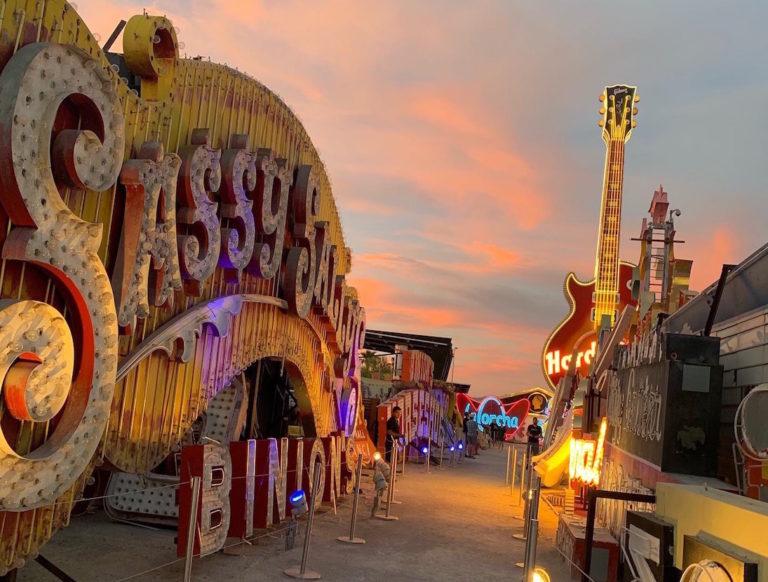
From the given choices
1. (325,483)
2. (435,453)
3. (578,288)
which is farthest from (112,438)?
(578,288)

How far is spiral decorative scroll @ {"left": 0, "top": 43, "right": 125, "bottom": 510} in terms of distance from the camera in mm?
4684

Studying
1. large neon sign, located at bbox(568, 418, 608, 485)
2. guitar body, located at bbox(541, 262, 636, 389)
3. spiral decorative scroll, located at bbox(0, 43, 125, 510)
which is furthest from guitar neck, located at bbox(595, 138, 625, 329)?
spiral decorative scroll, located at bbox(0, 43, 125, 510)

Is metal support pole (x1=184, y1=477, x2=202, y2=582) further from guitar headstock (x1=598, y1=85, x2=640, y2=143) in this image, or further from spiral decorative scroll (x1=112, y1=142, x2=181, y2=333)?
guitar headstock (x1=598, y1=85, x2=640, y2=143)

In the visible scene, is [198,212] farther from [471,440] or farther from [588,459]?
[471,440]

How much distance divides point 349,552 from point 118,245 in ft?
17.2

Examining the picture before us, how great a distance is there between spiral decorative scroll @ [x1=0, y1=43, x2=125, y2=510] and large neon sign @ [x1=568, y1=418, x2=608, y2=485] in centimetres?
872

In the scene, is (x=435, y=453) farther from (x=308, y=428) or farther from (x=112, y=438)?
(x=112, y=438)

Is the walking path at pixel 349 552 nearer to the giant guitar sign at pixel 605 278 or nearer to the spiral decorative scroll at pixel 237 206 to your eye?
the spiral decorative scroll at pixel 237 206

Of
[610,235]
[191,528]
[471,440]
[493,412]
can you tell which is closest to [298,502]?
[191,528]

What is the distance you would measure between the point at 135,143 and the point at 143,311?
4.80ft

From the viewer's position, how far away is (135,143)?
6.30 m

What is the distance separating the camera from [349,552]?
9.24 m

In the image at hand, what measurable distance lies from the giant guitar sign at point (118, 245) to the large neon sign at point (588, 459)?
19.3 feet

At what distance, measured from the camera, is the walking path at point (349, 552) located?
7.77 meters
